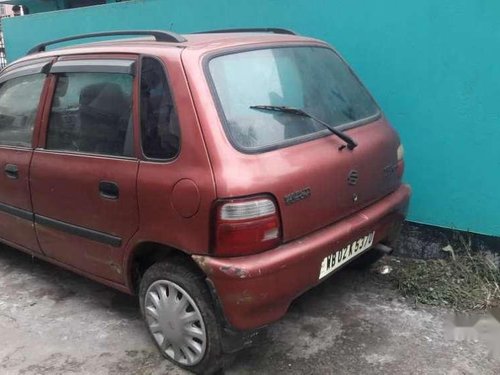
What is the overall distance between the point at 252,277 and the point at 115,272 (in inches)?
40.4

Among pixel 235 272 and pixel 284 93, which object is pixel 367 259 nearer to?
pixel 284 93

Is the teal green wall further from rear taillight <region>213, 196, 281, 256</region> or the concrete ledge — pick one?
rear taillight <region>213, 196, 281, 256</region>

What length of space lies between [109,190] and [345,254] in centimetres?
135

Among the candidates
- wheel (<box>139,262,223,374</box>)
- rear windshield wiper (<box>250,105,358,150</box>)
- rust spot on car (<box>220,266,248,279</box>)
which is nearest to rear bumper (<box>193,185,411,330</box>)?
rust spot on car (<box>220,266,248,279</box>)

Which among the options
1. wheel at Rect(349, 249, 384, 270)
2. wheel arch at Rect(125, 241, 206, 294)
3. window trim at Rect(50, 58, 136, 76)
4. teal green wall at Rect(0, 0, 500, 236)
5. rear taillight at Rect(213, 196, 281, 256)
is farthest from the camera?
wheel at Rect(349, 249, 384, 270)

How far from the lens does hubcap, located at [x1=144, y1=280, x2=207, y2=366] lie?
2744 millimetres

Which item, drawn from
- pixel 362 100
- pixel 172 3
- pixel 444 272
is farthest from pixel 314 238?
pixel 172 3

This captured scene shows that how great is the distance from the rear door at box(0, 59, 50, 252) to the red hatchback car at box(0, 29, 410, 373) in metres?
0.02

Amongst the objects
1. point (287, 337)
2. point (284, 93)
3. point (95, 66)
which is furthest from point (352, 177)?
point (95, 66)

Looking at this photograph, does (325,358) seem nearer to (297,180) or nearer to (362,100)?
(297,180)

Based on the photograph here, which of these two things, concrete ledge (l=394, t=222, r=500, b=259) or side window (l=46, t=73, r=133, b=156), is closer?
side window (l=46, t=73, r=133, b=156)

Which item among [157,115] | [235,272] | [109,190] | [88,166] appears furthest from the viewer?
[88,166]

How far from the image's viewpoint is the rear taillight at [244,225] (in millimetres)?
2438

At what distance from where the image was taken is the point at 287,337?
126 inches
